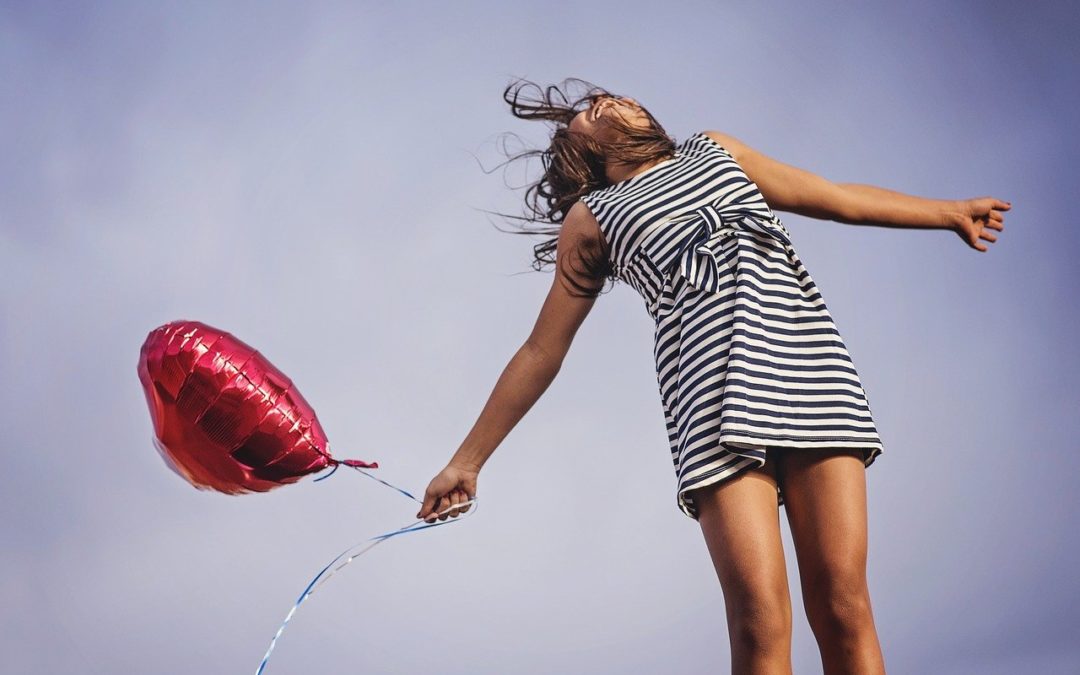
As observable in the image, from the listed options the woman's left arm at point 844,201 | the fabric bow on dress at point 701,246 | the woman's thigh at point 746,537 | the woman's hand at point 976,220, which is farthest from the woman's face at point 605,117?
the woman's thigh at point 746,537

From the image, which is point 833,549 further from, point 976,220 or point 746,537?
point 976,220

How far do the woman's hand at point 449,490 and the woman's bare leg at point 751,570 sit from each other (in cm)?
42

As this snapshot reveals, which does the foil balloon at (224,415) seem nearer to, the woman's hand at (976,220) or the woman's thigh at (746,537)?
the woman's thigh at (746,537)

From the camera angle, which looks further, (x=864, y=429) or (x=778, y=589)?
(x=864, y=429)

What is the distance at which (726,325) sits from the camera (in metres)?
1.56

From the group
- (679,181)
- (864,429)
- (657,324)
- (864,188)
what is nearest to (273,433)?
(657,324)

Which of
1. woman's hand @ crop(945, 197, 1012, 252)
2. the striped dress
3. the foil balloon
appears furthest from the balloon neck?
woman's hand @ crop(945, 197, 1012, 252)

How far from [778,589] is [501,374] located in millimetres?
574

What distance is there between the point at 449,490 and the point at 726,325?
52cm

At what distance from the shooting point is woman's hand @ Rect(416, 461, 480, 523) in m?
1.72

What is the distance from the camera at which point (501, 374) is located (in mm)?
1742

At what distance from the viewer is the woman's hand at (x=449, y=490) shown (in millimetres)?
1721

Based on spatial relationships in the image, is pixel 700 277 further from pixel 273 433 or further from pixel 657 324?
pixel 273 433

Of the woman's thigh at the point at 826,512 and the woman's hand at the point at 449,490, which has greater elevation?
the woman's hand at the point at 449,490
